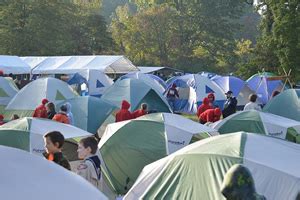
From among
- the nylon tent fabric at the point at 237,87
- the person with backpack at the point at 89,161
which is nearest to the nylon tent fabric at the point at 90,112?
the person with backpack at the point at 89,161

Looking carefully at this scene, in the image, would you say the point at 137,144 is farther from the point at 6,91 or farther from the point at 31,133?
the point at 6,91

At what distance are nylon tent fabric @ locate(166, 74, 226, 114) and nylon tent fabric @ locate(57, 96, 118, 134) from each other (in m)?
8.96

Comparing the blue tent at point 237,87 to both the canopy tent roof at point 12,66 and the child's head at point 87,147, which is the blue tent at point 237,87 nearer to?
the canopy tent roof at point 12,66

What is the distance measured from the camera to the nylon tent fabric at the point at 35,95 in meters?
16.8

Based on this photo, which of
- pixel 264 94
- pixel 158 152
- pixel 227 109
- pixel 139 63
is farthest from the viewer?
pixel 139 63

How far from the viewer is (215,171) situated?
6.52m

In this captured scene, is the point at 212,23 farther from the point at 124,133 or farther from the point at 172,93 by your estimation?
the point at 124,133

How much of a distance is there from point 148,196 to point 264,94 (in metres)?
20.0

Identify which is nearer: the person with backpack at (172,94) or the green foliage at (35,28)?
the person with backpack at (172,94)

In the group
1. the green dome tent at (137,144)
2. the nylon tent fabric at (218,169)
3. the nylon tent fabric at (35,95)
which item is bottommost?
the nylon tent fabric at (35,95)

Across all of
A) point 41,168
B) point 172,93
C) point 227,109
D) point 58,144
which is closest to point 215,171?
point 58,144

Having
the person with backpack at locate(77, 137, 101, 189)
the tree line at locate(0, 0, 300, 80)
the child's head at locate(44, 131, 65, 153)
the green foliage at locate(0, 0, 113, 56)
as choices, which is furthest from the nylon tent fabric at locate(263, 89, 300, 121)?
the green foliage at locate(0, 0, 113, 56)

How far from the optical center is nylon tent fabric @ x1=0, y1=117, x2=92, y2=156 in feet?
30.3

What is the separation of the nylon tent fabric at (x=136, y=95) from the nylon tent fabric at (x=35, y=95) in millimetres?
1365
